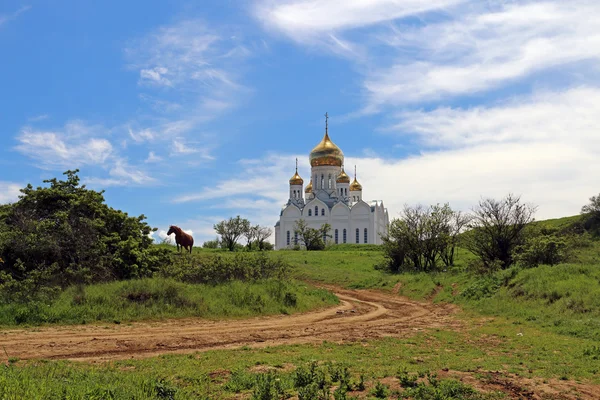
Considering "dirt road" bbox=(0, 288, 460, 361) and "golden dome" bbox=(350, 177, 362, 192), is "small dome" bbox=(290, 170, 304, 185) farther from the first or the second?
"dirt road" bbox=(0, 288, 460, 361)

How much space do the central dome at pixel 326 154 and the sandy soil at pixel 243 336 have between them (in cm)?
5765

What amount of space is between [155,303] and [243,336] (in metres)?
4.35

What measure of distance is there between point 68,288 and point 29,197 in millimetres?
5283

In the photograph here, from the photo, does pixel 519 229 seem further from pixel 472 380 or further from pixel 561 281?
pixel 472 380

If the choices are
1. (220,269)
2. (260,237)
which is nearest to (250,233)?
(260,237)

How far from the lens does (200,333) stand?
12.8 m

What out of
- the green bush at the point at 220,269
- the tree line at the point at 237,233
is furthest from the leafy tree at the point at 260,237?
the green bush at the point at 220,269

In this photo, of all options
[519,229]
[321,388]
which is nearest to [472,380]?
[321,388]

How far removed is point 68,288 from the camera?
51.2ft

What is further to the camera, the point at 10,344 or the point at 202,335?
the point at 202,335

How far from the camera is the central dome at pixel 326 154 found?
76.0 m

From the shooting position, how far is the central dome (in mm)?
76000

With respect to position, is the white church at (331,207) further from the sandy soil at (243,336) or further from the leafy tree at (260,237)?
the sandy soil at (243,336)

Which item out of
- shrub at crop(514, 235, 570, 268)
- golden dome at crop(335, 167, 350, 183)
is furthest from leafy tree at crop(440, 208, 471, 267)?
golden dome at crop(335, 167, 350, 183)
